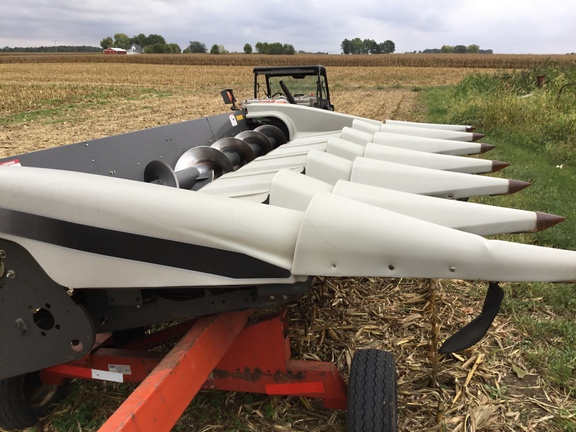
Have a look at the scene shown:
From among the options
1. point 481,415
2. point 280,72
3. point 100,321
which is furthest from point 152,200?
point 280,72

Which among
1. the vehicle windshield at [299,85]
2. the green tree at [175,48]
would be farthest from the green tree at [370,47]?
the vehicle windshield at [299,85]

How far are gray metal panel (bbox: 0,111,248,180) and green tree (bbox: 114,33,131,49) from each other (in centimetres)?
9960

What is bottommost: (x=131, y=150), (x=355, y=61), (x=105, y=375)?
(x=105, y=375)

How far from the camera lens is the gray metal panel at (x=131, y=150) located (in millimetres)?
2764

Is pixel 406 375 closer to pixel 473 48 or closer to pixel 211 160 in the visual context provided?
pixel 211 160

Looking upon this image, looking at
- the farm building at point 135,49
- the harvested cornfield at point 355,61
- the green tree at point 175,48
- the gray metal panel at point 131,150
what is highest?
the farm building at point 135,49

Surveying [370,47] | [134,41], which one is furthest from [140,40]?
[370,47]

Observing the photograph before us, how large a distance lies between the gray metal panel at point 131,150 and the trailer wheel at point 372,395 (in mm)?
1958

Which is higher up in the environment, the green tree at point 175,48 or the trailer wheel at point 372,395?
the green tree at point 175,48

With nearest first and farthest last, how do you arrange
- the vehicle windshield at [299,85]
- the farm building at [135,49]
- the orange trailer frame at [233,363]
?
1. the orange trailer frame at [233,363]
2. the vehicle windshield at [299,85]
3. the farm building at [135,49]

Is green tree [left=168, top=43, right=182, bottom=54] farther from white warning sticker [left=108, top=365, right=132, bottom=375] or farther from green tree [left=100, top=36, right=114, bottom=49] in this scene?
white warning sticker [left=108, top=365, right=132, bottom=375]

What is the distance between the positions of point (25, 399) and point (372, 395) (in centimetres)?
174

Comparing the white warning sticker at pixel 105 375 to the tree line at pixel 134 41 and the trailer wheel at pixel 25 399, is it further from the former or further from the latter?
the tree line at pixel 134 41

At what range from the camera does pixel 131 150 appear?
3494 millimetres
